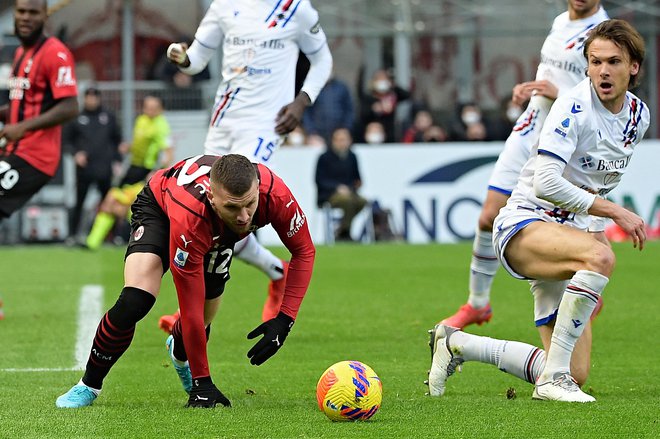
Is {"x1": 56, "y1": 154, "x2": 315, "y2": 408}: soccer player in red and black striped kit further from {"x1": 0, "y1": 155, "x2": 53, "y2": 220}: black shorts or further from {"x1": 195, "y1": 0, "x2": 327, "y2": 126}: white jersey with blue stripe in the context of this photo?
{"x1": 0, "y1": 155, "x2": 53, "y2": 220}: black shorts

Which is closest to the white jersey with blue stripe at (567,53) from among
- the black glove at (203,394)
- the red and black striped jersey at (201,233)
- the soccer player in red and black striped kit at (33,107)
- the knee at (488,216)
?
the knee at (488,216)

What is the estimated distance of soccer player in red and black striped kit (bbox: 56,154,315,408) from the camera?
18.8 feet

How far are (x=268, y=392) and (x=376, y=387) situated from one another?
39.6 inches

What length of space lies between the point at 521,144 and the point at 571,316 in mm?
2192

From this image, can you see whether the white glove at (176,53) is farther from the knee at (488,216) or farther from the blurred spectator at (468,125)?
the blurred spectator at (468,125)

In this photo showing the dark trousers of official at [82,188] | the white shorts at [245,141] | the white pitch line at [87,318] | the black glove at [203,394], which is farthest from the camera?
the dark trousers of official at [82,188]

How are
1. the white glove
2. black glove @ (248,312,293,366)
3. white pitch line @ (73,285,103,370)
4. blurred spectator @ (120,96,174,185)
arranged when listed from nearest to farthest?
black glove @ (248,312,293,366)
white pitch line @ (73,285,103,370)
the white glove
blurred spectator @ (120,96,174,185)

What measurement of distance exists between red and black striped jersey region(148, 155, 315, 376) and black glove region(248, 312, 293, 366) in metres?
0.13

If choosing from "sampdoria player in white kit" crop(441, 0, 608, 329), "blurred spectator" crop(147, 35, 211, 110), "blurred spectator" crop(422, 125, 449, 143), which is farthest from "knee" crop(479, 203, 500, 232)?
"blurred spectator" crop(147, 35, 211, 110)

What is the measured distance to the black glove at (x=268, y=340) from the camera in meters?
5.85

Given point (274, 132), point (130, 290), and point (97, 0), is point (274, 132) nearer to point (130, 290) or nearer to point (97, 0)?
point (130, 290)

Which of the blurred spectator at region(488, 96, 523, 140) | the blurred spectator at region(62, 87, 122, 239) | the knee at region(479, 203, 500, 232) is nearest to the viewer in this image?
the knee at region(479, 203, 500, 232)

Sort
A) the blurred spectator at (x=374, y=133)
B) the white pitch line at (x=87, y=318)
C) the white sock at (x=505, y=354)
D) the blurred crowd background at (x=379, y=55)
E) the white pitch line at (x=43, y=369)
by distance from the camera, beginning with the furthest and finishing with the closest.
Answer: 1. the blurred crowd background at (x=379, y=55)
2. the blurred spectator at (x=374, y=133)
3. the white pitch line at (x=87, y=318)
4. the white pitch line at (x=43, y=369)
5. the white sock at (x=505, y=354)

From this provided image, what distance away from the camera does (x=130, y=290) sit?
5965 mm
